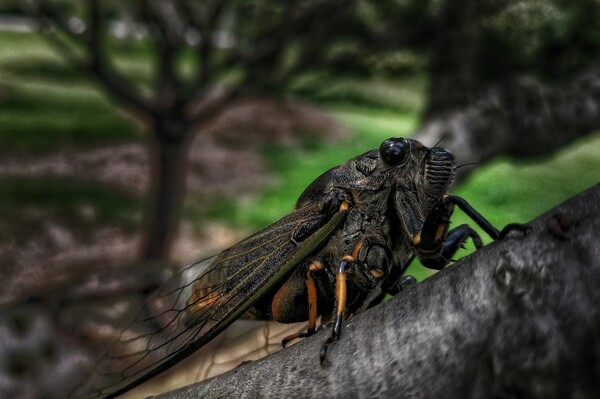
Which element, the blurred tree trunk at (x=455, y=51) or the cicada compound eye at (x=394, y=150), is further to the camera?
the blurred tree trunk at (x=455, y=51)

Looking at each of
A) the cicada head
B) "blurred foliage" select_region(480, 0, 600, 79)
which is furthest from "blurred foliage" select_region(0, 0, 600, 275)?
the cicada head

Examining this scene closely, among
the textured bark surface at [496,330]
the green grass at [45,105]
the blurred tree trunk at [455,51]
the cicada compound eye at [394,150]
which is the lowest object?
the textured bark surface at [496,330]

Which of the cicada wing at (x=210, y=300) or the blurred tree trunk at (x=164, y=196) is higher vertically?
the blurred tree trunk at (x=164, y=196)

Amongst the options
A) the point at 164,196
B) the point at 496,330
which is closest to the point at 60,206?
the point at 164,196

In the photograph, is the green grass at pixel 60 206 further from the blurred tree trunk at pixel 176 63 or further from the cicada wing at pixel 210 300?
the cicada wing at pixel 210 300

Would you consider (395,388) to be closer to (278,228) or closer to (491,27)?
(278,228)

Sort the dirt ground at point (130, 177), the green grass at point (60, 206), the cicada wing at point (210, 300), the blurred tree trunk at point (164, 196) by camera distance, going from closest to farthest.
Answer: the cicada wing at point (210, 300) → the blurred tree trunk at point (164, 196) → the dirt ground at point (130, 177) → the green grass at point (60, 206)

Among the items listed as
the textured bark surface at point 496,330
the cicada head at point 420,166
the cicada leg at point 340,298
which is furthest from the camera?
the cicada head at point 420,166

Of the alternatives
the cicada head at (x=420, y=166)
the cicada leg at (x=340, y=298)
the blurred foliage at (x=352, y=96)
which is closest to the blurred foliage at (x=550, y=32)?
the blurred foliage at (x=352, y=96)
